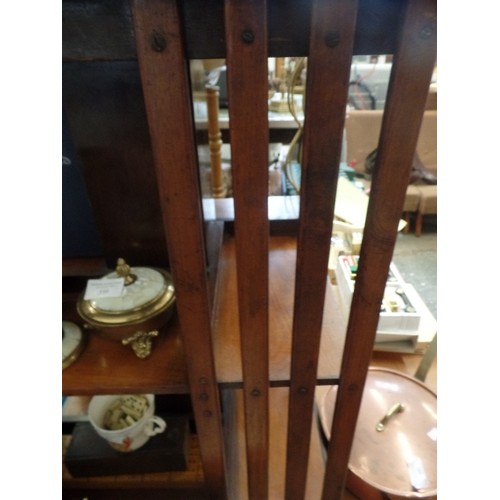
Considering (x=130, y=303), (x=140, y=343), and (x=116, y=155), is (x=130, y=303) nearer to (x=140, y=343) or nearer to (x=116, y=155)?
(x=140, y=343)

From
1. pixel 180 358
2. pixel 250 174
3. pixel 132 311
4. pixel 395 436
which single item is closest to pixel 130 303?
pixel 132 311

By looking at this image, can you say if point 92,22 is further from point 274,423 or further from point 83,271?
point 274,423

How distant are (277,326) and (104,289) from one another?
0.32 meters

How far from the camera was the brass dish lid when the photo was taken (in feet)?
2.13

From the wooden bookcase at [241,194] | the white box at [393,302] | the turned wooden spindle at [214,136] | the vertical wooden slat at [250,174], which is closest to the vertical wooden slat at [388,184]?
the wooden bookcase at [241,194]

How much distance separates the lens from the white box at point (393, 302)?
1094 millimetres

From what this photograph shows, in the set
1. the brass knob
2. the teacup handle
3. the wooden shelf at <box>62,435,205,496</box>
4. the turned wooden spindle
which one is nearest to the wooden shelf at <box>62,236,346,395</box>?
the brass knob

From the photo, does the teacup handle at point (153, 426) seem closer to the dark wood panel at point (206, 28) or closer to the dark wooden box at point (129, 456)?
the dark wooden box at point (129, 456)

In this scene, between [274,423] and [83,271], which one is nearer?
[83,271]

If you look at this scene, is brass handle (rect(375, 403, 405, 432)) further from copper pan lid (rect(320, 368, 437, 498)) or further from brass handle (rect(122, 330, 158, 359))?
brass handle (rect(122, 330, 158, 359))

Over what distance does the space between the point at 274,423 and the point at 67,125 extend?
80 cm

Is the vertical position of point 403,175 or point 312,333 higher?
point 403,175

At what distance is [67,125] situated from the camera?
26.1 inches
